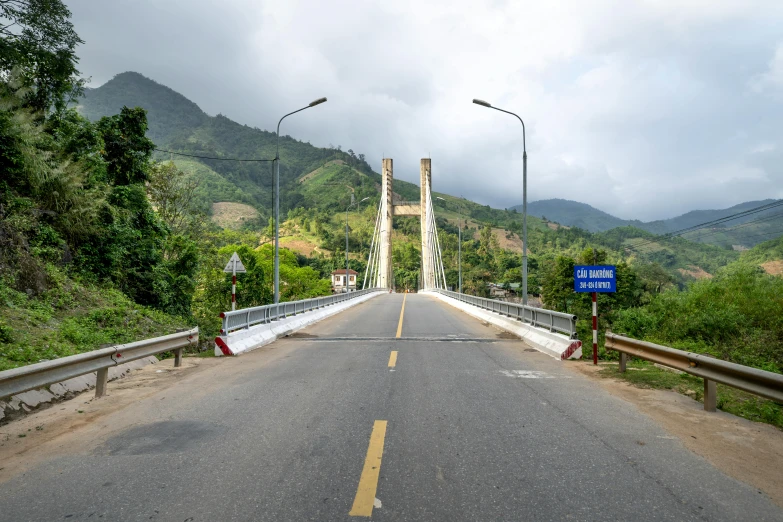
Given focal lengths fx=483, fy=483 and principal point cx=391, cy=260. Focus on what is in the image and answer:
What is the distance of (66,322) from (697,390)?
41.3 ft

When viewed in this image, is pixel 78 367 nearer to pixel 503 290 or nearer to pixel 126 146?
pixel 126 146

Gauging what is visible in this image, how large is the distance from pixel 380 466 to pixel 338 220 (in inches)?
6510

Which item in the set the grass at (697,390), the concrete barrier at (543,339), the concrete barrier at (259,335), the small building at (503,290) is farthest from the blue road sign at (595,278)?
the small building at (503,290)

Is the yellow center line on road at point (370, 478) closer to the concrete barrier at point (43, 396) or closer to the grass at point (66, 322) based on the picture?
the concrete barrier at point (43, 396)

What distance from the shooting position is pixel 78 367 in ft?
20.7

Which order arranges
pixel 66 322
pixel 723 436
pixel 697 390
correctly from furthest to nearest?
pixel 66 322
pixel 697 390
pixel 723 436

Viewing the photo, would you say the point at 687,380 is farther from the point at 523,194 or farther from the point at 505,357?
the point at 523,194

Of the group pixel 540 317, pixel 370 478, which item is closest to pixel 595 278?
pixel 540 317

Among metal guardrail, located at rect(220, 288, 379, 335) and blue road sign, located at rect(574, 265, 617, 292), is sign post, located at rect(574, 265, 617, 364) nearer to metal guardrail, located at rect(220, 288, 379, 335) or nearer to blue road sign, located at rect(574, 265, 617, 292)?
blue road sign, located at rect(574, 265, 617, 292)

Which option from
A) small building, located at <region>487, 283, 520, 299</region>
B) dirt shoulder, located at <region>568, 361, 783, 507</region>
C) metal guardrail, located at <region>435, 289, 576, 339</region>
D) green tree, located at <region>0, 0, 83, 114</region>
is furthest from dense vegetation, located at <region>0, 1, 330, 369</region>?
small building, located at <region>487, 283, 520, 299</region>

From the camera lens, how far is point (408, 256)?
134m

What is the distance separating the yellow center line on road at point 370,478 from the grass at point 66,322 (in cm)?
602

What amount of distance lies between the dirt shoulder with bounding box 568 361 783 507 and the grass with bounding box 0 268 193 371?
29.7ft

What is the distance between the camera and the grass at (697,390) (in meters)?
5.93
